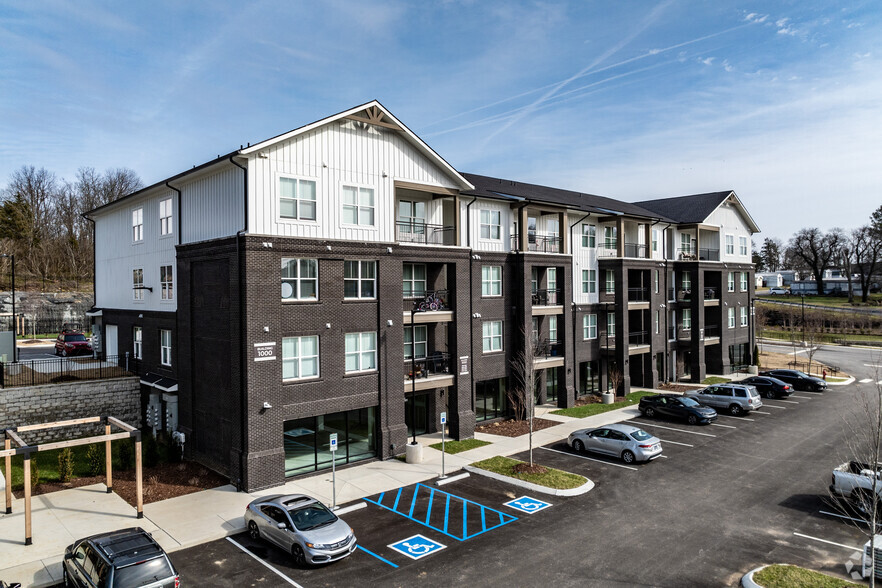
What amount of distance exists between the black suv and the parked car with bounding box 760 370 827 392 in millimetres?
42534

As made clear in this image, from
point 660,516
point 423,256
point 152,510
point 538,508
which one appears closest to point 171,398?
point 152,510

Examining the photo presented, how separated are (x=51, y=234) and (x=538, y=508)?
3250 inches

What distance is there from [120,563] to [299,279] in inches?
461

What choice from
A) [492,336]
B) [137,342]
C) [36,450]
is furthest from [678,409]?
[137,342]

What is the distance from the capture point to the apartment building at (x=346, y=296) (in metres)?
20.7

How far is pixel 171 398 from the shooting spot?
25.1 m

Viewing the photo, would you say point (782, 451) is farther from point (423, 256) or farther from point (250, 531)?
point (250, 531)

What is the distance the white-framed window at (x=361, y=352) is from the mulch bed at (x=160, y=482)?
646 cm

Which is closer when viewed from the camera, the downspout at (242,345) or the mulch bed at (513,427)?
the downspout at (242,345)

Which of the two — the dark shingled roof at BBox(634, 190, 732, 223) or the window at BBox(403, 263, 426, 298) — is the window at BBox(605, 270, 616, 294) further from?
the window at BBox(403, 263, 426, 298)

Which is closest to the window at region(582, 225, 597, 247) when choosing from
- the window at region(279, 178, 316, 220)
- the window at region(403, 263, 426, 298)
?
the window at region(403, 263, 426, 298)

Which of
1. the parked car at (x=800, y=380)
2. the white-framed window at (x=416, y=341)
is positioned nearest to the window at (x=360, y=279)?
the white-framed window at (x=416, y=341)

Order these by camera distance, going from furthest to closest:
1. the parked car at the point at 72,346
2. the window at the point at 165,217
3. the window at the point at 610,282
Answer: the parked car at the point at 72,346
the window at the point at 610,282
the window at the point at 165,217

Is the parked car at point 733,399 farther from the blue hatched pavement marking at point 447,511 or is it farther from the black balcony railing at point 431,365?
the blue hatched pavement marking at point 447,511
